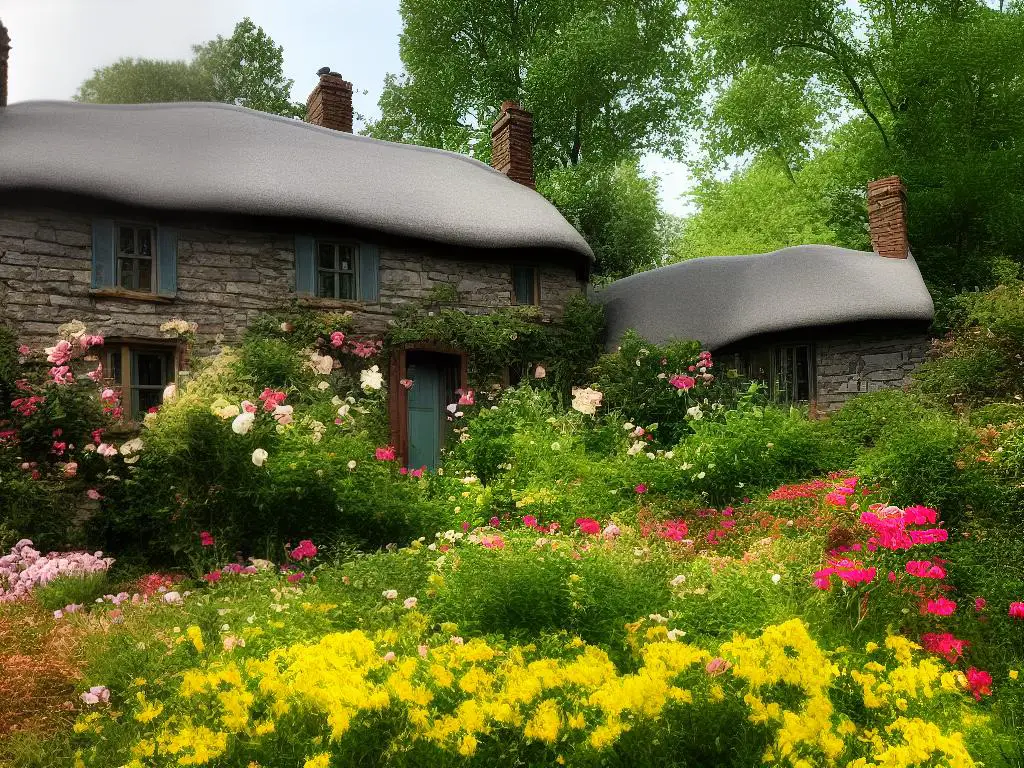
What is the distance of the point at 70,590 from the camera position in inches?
271

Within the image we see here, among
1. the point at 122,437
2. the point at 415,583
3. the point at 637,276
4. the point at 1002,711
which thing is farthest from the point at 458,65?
the point at 1002,711

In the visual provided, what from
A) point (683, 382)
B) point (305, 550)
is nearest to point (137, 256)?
point (305, 550)

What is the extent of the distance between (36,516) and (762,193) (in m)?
20.2

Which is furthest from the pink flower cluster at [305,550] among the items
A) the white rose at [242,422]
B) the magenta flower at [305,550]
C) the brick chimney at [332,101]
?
the brick chimney at [332,101]

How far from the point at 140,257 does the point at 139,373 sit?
148 centimetres

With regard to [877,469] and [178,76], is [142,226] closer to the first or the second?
[877,469]

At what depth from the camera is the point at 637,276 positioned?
656 inches

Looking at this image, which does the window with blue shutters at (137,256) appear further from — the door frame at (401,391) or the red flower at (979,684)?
the red flower at (979,684)

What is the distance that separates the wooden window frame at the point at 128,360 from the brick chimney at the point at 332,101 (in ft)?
20.1

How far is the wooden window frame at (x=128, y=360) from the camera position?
1099 centimetres

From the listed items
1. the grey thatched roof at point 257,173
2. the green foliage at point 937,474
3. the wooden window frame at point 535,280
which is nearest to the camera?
the green foliage at point 937,474

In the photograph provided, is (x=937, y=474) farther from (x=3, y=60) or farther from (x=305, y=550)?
(x=3, y=60)

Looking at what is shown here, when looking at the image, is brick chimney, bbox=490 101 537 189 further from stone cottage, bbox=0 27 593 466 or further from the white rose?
the white rose

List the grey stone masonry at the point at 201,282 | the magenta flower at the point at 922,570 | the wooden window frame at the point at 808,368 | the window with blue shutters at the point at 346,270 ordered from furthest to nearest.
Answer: the wooden window frame at the point at 808,368 < the window with blue shutters at the point at 346,270 < the grey stone masonry at the point at 201,282 < the magenta flower at the point at 922,570
